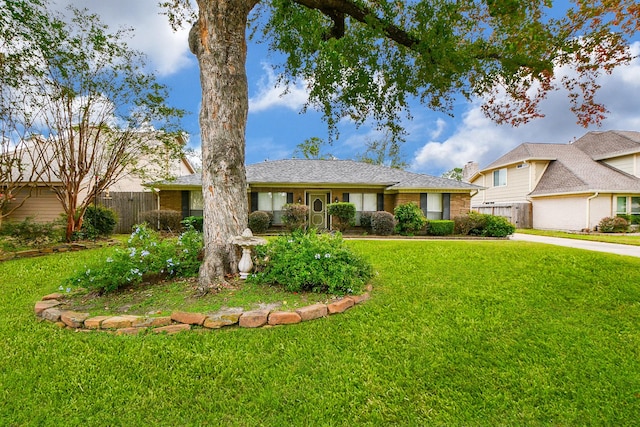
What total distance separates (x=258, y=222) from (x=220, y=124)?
8.79 m

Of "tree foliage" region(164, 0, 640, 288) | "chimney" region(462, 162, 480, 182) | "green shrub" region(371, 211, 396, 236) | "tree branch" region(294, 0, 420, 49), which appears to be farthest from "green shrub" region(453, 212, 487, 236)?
"chimney" region(462, 162, 480, 182)

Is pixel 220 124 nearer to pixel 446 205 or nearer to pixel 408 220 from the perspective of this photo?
pixel 408 220

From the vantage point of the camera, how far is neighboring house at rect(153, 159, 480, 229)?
1398 cm

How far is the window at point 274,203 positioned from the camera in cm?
1449

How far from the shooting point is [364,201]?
49.0ft

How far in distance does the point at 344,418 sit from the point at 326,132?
20.4 feet

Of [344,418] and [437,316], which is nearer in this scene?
[344,418]

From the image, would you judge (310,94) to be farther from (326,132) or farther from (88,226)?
(88,226)

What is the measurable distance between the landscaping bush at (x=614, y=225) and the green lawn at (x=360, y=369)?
46.6 feet

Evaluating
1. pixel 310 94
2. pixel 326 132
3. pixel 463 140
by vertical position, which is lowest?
pixel 326 132

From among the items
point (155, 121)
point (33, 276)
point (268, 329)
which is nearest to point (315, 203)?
point (155, 121)

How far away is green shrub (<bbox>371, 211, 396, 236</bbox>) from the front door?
3.29 meters

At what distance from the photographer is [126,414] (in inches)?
83.0

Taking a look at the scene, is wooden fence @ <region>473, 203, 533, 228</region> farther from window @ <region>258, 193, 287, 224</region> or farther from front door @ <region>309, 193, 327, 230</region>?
window @ <region>258, 193, 287, 224</region>
